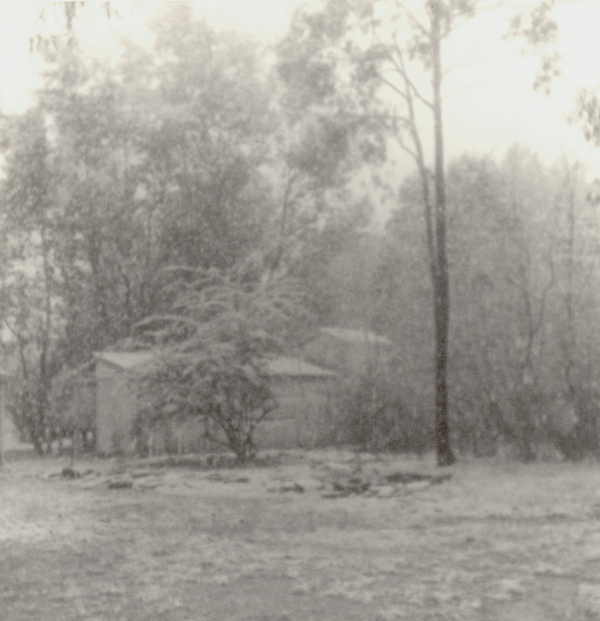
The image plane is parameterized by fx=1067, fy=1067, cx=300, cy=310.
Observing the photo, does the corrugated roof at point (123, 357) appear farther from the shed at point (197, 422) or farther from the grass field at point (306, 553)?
the grass field at point (306, 553)

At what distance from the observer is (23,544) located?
12.7 m

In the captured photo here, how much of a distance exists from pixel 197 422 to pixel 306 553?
19.6 meters

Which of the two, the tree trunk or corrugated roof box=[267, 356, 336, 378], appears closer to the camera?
the tree trunk

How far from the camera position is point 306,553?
457 inches

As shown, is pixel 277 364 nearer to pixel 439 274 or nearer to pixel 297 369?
pixel 297 369

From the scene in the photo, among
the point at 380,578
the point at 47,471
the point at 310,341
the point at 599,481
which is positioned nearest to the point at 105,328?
the point at 310,341

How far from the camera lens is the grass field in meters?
8.51

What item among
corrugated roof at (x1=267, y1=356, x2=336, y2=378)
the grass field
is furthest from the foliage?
corrugated roof at (x1=267, y1=356, x2=336, y2=378)

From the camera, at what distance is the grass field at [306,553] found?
27.9ft

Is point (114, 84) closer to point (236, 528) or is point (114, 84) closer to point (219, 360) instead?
point (219, 360)

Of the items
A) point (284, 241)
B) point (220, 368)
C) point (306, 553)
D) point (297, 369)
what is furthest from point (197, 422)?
point (306, 553)

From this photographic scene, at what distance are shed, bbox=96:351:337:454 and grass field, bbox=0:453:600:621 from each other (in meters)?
10.9

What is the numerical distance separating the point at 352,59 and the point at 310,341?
64.6ft

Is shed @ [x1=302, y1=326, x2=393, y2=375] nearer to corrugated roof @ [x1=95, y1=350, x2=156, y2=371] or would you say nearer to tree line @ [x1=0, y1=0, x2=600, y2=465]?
tree line @ [x1=0, y1=0, x2=600, y2=465]
